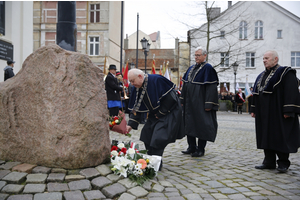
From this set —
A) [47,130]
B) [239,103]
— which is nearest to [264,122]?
[47,130]

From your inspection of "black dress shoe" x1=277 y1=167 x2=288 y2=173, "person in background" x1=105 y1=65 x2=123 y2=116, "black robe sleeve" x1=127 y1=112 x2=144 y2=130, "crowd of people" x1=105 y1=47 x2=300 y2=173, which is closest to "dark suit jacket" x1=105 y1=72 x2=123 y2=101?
"person in background" x1=105 y1=65 x2=123 y2=116

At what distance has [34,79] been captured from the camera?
4.14 meters

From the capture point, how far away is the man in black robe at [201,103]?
5730 millimetres

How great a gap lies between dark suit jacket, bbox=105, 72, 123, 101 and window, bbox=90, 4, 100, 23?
2282 centimetres

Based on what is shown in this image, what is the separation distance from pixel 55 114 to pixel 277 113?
3.58 metres

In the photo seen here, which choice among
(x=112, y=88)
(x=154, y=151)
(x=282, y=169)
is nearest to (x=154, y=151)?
(x=154, y=151)

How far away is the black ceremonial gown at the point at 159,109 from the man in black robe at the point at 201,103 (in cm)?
110

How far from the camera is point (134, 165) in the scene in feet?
13.1

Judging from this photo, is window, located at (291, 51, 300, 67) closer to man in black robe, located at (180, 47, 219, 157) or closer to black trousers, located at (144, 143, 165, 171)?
man in black robe, located at (180, 47, 219, 157)

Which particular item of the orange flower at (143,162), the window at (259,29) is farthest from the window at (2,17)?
the window at (259,29)

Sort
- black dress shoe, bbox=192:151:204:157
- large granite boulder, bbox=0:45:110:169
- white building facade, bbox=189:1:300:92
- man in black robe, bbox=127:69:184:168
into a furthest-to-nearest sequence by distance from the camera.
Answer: white building facade, bbox=189:1:300:92
black dress shoe, bbox=192:151:204:157
man in black robe, bbox=127:69:184:168
large granite boulder, bbox=0:45:110:169

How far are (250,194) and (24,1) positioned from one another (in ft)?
47.4

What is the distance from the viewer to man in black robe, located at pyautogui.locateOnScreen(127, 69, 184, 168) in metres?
4.49

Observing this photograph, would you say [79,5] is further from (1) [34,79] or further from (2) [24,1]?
(1) [34,79]
